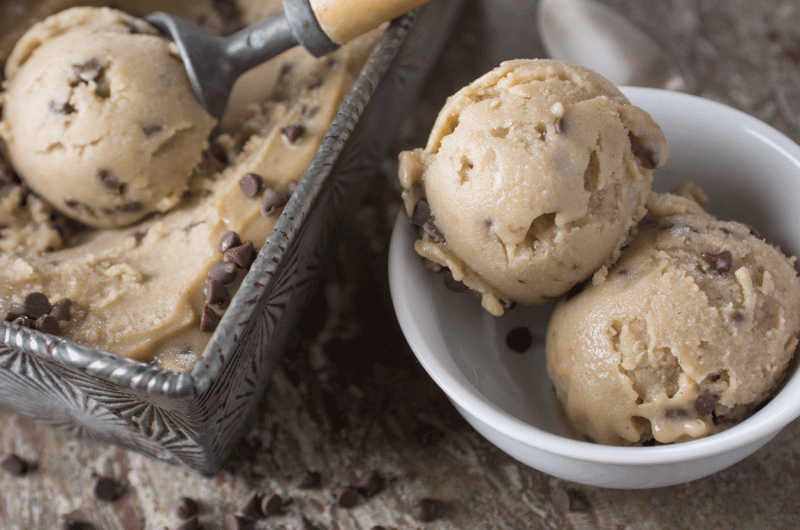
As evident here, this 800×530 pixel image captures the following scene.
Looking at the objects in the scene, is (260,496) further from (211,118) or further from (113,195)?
(211,118)

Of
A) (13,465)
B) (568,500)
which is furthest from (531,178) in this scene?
(13,465)

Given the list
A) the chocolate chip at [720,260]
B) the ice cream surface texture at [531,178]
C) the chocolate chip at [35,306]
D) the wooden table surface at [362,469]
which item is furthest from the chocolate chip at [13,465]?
the chocolate chip at [720,260]

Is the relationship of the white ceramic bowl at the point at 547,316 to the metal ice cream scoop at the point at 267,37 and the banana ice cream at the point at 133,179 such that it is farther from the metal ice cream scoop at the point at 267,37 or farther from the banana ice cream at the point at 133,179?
the metal ice cream scoop at the point at 267,37

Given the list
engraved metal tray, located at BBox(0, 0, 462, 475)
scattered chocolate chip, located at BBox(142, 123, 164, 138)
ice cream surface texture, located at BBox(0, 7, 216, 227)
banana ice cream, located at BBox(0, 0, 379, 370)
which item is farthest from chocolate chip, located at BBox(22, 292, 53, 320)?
scattered chocolate chip, located at BBox(142, 123, 164, 138)

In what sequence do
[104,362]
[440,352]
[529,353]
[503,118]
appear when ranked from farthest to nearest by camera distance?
[529,353] < [440,352] < [503,118] < [104,362]

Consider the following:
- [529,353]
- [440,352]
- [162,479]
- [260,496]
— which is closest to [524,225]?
[440,352]

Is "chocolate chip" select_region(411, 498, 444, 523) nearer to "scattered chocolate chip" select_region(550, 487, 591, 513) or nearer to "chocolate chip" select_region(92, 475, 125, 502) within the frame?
"scattered chocolate chip" select_region(550, 487, 591, 513)
